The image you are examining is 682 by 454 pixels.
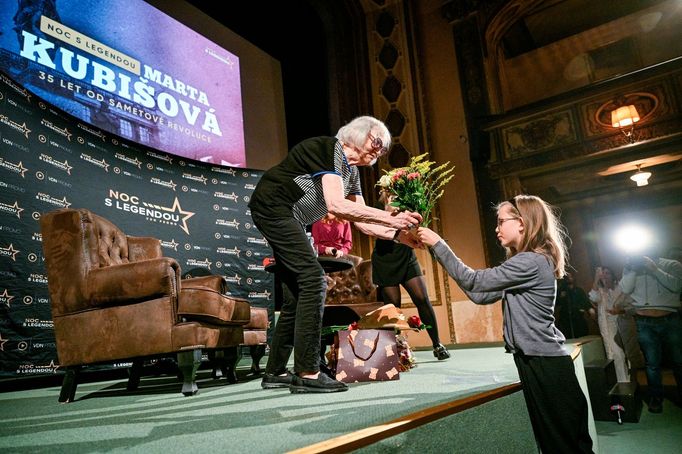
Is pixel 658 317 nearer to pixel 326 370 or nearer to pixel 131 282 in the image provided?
pixel 326 370

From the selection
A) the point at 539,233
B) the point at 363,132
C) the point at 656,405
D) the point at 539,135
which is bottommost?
the point at 656,405

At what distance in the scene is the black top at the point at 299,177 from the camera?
1.93 meters

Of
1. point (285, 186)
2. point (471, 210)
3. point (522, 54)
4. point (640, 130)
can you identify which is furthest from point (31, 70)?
point (522, 54)

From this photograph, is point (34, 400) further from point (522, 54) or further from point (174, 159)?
point (522, 54)

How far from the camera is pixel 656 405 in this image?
4.91 m

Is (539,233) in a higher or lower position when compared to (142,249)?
lower

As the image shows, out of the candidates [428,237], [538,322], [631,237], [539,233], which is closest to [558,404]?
[538,322]

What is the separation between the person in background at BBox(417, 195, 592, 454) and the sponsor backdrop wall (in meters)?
3.23

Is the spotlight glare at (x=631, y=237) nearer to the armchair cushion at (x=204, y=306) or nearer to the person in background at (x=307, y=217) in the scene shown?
the person in background at (x=307, y=217)

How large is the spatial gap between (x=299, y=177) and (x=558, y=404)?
1397mm

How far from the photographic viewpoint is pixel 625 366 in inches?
230

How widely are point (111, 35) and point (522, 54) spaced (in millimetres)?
8755

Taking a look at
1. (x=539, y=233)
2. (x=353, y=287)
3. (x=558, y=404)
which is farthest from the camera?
(x=353, y=287)

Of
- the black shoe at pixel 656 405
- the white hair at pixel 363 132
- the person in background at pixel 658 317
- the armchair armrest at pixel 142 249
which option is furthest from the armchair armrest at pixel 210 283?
the black shoe at pixel 656 405
